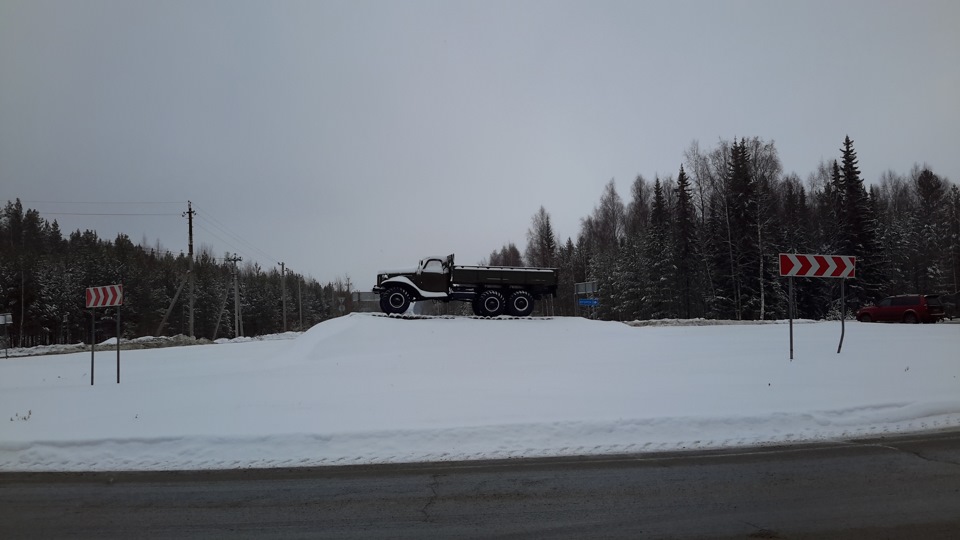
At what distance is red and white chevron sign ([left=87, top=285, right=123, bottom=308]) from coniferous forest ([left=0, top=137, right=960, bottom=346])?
30748 mm

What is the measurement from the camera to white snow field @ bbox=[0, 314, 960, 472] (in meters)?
7.93

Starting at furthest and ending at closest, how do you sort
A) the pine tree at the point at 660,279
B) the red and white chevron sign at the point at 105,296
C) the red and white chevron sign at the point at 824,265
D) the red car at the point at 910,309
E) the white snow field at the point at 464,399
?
the pine tree at the point at 660,279
the red car at the point at 910,309
the red and white chevron sign at the point at 824,265
the red and white chevron sign at the point at 105,296
the white snow field at the point at 464,399

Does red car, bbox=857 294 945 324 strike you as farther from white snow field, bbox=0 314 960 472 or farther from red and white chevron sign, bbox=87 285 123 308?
red and white chevron sign, bbox=87 285 123 308

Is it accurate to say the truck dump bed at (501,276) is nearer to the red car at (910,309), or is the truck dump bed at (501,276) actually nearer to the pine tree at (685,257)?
the red car at (910,309)

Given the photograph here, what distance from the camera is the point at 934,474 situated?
609 centimetres

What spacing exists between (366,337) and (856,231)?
44.8 meters

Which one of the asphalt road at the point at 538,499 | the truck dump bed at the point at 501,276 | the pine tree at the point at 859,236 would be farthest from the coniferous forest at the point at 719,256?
the asphalt road at the point at 538,499

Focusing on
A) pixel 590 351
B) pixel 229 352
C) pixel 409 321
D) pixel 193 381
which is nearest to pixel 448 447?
pixel 193 381

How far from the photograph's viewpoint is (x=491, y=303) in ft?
70.8

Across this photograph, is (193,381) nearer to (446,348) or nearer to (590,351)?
(446,348)

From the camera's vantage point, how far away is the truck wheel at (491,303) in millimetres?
21531

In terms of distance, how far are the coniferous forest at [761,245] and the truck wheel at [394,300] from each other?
29.9 meters

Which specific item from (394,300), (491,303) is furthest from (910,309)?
(394,300)

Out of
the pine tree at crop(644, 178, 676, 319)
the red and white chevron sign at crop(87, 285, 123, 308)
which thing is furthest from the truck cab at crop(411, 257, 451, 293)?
the pine tree at crop(644, 178, 676, 319)
